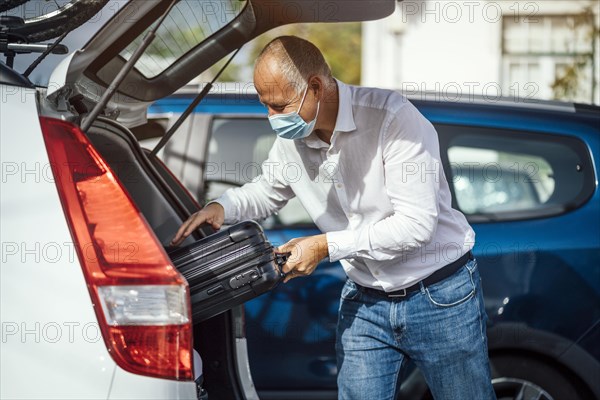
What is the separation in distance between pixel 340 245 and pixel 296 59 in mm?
544

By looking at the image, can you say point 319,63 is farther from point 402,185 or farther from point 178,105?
point 178,105

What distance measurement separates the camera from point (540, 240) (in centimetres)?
404

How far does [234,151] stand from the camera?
436cm

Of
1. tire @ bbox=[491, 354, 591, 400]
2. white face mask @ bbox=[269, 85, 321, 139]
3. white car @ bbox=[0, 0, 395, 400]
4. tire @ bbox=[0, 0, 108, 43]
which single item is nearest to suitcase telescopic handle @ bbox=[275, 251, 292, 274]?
white face mask @ bbox=[269, 85, 321, 139]

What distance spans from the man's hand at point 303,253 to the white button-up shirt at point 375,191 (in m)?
0.03

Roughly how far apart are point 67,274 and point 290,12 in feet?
3.84

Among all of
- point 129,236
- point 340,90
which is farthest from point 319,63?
point 129,236

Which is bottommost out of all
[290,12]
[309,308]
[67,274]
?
[309,308]

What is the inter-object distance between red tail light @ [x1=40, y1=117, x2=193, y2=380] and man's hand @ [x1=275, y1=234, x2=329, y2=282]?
502 mm

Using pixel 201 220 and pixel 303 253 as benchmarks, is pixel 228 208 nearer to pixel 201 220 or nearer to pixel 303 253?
pixel 201 220

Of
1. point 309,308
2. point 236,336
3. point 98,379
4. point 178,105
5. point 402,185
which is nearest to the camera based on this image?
point 98,379

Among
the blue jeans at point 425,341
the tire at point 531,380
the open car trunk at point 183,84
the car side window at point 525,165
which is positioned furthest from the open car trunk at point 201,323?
the car side window at point 525,165

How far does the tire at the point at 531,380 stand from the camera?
12.9 feet

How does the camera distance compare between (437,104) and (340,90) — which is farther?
(437,104)
